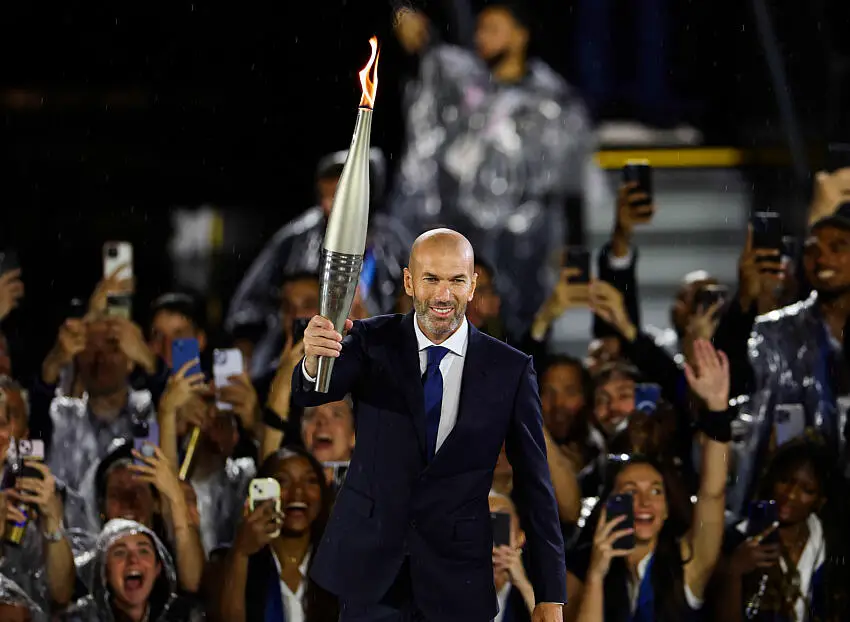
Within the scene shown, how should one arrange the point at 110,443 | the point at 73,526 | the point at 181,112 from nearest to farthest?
the point at 73,526 < the point at 110,443 < the point at 181,112

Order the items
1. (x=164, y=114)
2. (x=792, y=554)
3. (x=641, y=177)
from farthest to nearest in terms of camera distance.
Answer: (x=164, y=114)
(x=641, y=177)
(x=792, y=554)

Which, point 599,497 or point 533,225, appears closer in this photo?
point 599,497

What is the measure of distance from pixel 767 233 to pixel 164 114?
4267 millimetres

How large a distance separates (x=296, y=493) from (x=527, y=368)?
1.43 m

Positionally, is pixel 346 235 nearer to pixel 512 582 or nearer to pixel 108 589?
pixel 512 582

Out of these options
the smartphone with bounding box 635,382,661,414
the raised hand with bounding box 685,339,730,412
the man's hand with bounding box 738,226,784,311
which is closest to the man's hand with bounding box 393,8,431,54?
the man's hand with bounding box 738,226,784,311

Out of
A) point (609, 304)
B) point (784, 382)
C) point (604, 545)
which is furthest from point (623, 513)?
point (609, 304)

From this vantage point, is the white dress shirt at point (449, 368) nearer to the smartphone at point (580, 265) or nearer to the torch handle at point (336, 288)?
the torch handle at point (336, 288)

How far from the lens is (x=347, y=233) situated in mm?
2840

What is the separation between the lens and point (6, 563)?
173 inches

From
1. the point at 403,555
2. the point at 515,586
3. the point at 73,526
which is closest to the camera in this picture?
the point at 403,555

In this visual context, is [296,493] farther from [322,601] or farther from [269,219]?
[269,219]

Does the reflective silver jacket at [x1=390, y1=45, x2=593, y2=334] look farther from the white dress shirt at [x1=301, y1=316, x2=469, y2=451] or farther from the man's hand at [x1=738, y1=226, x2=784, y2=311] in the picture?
the white dress shirt at [x1=301, y1=316, x2=469, y2=451]

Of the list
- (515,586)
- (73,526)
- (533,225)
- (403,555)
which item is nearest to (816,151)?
(533,225)
